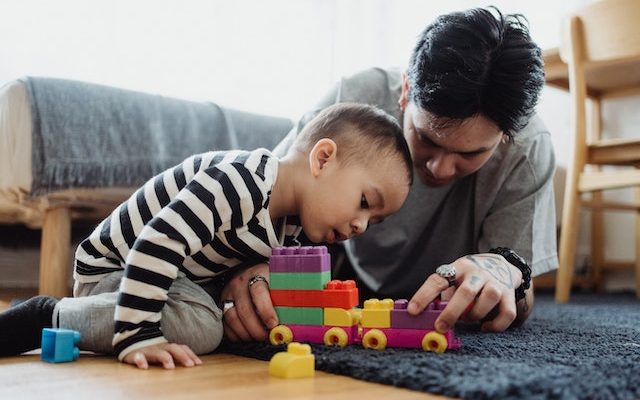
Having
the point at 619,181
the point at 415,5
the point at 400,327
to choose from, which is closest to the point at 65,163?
the point at 400,327

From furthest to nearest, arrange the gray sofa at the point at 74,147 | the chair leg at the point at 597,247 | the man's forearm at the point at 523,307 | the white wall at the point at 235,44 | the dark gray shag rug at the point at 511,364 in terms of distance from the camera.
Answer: the chair leg at the point at 597,247 → the white wall at the point at 235,44 → the gray sofa at the point at 74,147 → the man's forearm at the point at 523,307 → the dark gray shag rug at the point at 511,364

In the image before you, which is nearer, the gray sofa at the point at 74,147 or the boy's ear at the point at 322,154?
the boy's ear at the point at 322,154

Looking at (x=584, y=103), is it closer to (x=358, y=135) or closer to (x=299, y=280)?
(x=358, y=135)

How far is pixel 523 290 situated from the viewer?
104 centimetres

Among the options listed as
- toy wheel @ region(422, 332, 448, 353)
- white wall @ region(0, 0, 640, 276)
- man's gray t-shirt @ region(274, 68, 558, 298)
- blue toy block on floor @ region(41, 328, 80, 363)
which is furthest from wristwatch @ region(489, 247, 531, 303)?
white wall @ region(0, 0, 640, 276)

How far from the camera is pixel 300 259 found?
0.89 m

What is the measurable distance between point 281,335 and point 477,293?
0.28 metres

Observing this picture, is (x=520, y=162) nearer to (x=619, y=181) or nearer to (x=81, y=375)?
(x=619, y=181)

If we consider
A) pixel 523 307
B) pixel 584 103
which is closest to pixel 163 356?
pixel 523 307

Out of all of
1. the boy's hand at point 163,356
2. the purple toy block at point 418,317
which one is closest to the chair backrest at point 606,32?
the purple toy block at point 418,317

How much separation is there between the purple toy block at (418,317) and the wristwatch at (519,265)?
230mm

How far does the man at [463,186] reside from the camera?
0.91 metres

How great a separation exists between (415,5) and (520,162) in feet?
5.99

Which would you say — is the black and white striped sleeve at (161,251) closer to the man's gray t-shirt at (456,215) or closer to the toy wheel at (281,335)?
the toy wheel at (281,335)
